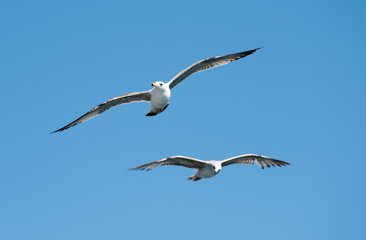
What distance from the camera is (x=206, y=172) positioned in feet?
72.9

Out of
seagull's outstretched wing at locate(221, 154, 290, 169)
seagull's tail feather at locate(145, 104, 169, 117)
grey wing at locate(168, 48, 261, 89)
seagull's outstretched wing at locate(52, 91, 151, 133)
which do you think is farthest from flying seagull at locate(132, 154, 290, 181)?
grey wing at locate(168, 48, 261, 89)

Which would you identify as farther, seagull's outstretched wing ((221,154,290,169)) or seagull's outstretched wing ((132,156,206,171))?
seagull's outstretched wing ((221,154,290,169))

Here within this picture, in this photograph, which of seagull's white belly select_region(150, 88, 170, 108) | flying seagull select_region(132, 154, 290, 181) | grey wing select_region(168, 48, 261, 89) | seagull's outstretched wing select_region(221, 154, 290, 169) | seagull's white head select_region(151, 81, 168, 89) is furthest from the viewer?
seagull's outstretched wing select_region(221, 154, 290, 169)

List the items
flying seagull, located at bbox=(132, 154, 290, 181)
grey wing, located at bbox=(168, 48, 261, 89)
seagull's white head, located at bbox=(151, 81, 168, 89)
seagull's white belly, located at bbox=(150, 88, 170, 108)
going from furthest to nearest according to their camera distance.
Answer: grey wing, located at bbox=(168, 48, 261, 89), flying seagull, located at bbox=(132, 154, 290, 181), seagull's white belly, located at bbox=(150, 88, 170, 108), seagull's white head, located at bbox=(151, 81, 168, 89)

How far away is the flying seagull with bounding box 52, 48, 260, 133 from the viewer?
21422mm

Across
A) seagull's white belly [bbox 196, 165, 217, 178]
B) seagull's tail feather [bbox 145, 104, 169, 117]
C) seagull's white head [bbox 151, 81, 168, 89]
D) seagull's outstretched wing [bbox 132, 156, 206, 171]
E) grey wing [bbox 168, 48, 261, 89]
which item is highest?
grey wing [bbox 168, 48, 261, 89]

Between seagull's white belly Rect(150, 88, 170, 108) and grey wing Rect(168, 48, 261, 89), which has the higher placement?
grey wing Rect(168, 48, 261, 89)

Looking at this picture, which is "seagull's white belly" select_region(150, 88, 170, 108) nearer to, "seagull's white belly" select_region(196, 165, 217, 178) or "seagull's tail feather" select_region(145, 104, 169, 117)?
"seagull's tail feather" select_region(145, 104, 169, 117)

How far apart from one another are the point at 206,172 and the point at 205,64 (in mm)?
4832

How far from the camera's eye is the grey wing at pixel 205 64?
22312 millimetres

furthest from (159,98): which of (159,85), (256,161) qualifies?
(256,161)

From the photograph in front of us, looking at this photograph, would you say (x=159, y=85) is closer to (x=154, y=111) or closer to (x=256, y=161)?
(x=154, y=111)

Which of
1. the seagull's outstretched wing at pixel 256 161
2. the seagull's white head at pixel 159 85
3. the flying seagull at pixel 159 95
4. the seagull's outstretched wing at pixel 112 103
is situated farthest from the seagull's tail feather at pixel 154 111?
the seagull's outstretched wing at pixel 256 161

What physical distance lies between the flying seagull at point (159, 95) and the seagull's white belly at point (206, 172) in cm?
320
